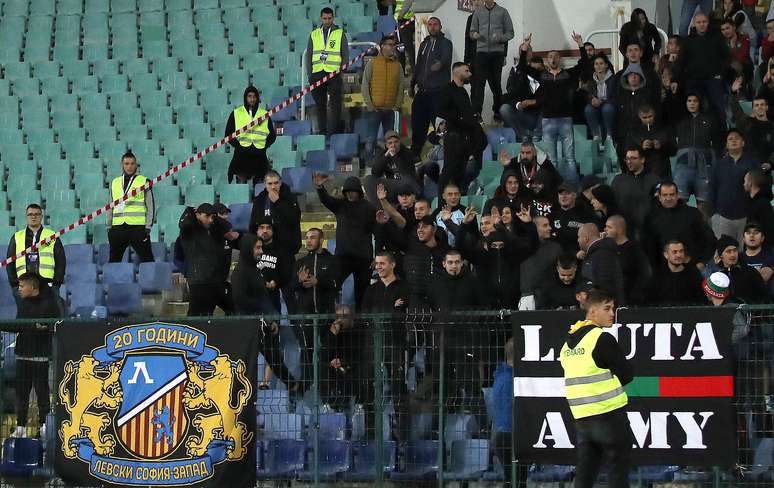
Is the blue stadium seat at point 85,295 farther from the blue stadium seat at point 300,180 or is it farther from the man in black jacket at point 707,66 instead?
the man in black jacket at point 707,66

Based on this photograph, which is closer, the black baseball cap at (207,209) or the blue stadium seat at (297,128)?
the black baseball cap at (207,209)

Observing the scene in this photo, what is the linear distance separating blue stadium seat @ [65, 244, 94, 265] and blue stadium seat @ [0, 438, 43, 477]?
520cm

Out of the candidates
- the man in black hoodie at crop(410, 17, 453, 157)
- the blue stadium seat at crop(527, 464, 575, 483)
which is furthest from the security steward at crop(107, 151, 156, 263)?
the blue stadium seat at crop(527, 464, 575, 483)

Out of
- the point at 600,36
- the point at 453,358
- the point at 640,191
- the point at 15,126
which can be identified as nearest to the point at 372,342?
the point at 453,358

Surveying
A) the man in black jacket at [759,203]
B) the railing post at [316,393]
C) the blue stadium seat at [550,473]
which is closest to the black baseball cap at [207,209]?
the railing post at [316,393]

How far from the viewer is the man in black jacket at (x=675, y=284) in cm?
1238

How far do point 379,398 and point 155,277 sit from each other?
526 cm

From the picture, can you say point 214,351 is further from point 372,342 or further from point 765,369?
point 765,369

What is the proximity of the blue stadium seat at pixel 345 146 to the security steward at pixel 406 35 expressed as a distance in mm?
2002

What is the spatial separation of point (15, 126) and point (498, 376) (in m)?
11.9

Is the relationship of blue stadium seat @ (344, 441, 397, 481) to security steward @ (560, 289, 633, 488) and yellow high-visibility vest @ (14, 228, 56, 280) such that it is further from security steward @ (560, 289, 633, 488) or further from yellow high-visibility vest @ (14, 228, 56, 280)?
yellow high-visibility vest @ (14, 228, 56, 280)

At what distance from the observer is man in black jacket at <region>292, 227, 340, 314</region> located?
1361 cm

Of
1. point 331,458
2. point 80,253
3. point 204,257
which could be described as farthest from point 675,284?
point 80,253

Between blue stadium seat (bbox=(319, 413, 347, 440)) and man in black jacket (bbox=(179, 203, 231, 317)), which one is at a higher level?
man in black jacket (bbox=(179, 203, 231, 317))
